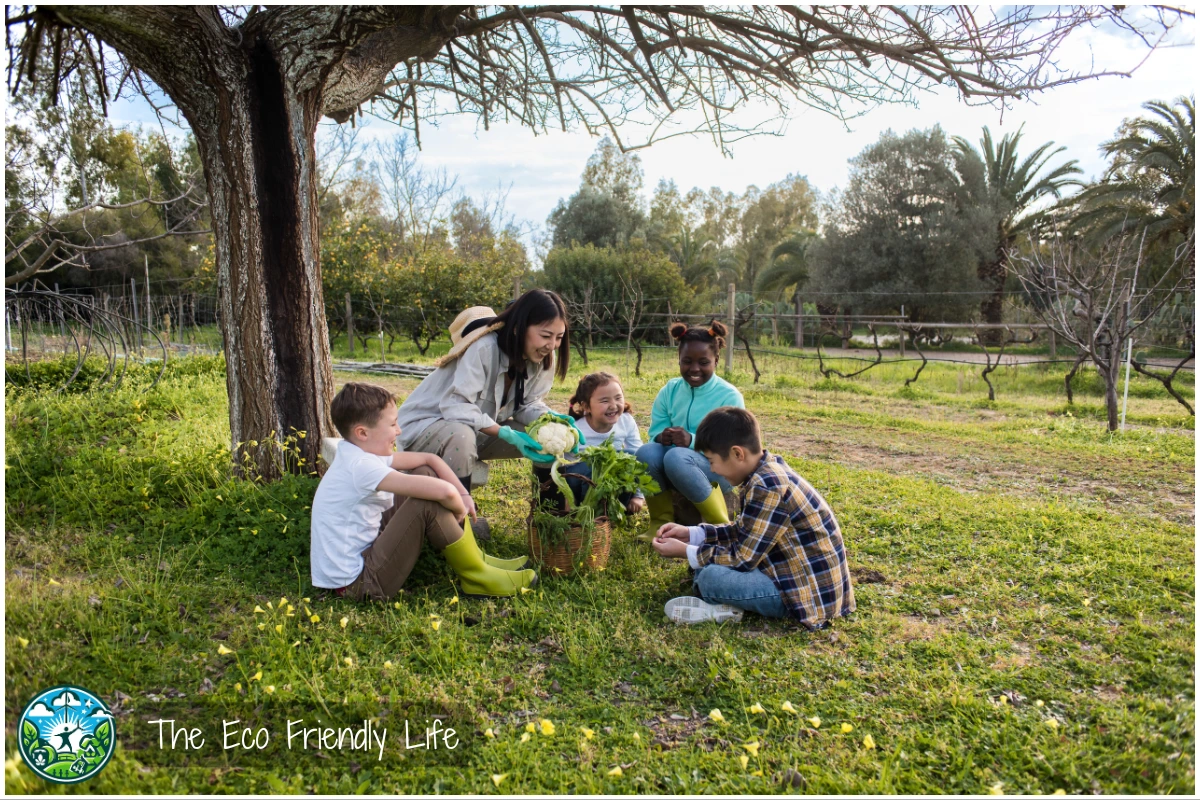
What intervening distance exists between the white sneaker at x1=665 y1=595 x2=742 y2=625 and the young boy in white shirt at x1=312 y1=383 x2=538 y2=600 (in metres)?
0.81

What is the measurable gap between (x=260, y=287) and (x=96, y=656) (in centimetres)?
218

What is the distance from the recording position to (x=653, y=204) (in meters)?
33.2

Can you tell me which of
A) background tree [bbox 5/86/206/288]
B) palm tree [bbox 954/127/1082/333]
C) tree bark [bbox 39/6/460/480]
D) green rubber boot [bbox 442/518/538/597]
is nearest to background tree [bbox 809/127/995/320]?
palm tree [bbox 954/127/1082/333]

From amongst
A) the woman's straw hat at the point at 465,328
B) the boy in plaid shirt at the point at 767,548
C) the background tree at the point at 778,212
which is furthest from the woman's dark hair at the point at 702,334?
the background tree at the point at 778,212

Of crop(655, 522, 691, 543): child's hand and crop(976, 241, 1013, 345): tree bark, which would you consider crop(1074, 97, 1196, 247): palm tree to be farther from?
crop(655, 522, 691, 543): child's hand

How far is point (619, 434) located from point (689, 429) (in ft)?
1.34

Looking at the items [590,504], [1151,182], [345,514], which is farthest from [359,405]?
[1151,182]

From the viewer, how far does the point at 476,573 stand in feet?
10.4

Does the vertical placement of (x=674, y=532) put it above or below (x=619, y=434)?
below

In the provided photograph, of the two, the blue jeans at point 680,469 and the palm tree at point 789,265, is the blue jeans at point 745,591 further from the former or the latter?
the palm tree at point 789,265

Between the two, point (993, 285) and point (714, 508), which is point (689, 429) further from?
point (993, 285)

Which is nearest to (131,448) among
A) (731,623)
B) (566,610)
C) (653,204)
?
(566,610)

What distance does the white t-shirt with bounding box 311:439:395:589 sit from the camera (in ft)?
9.79

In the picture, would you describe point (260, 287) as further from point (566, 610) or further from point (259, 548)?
point (566, 610)
